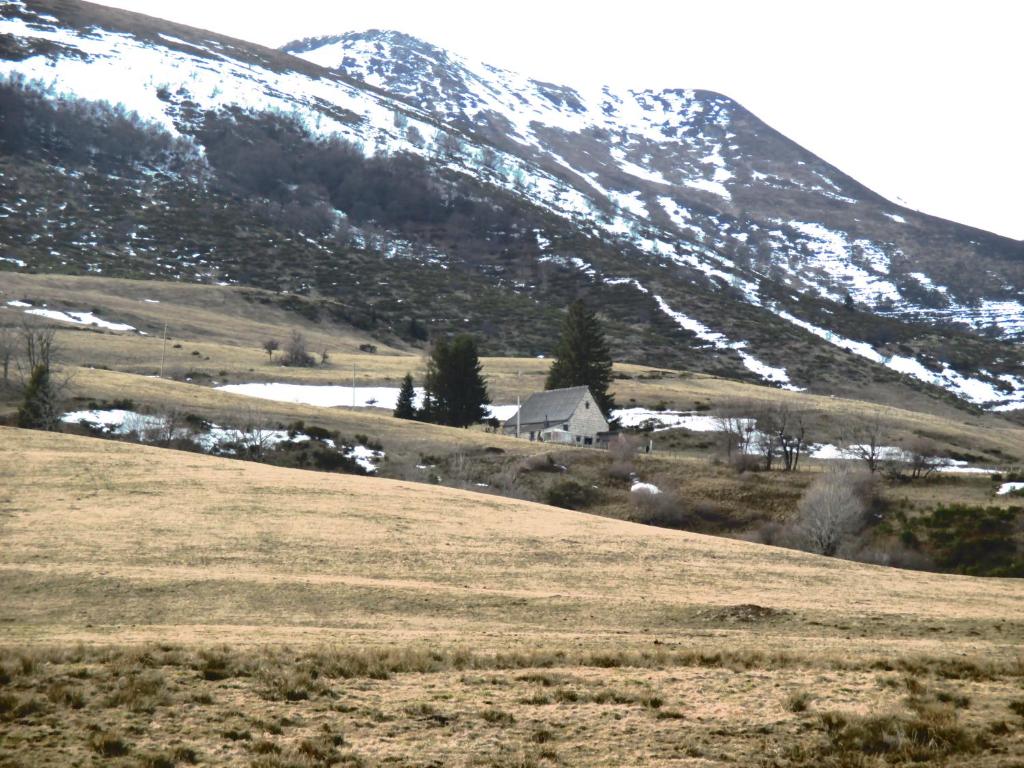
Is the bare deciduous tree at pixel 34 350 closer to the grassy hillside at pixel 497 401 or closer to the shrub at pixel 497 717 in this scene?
the grassy hillside at pixel 497 401

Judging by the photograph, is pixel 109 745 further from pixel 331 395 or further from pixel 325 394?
pixel 325 394

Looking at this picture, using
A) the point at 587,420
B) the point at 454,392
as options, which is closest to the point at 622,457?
the point at 587,420

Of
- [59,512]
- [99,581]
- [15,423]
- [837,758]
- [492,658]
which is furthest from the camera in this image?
[15,423]

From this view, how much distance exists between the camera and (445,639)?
2194 centimetres

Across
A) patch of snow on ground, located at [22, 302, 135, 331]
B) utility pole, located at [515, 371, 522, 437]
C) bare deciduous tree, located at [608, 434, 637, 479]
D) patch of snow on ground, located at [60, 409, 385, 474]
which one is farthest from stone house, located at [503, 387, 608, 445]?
patch of snow on ground, located at [22, 302, 135, 331]

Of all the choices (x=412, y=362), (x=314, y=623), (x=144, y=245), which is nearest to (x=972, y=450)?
(x=412, y=362)

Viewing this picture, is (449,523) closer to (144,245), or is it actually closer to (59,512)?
(59,512)

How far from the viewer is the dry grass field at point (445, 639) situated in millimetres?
14266

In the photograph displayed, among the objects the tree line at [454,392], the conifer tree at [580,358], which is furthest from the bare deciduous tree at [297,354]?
the conifer tree at [580,358]

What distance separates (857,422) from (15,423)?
64.9m

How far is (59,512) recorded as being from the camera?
35.3 metres

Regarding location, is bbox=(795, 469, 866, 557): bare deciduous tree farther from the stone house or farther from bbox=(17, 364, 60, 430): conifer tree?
bbox=(17, 364, 60, 430): conifer tree

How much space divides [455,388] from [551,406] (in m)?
8.37

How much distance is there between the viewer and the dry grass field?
1427 centimetres
